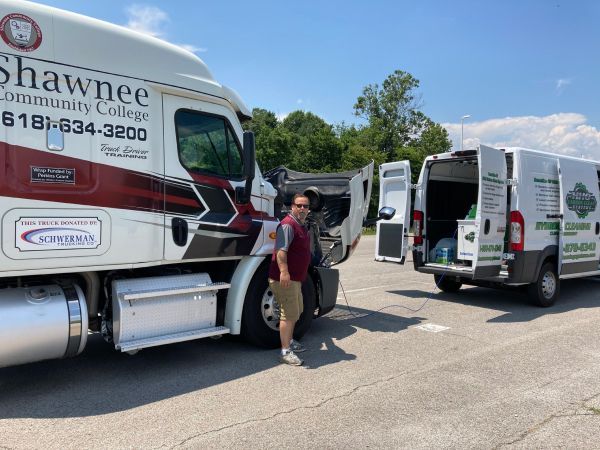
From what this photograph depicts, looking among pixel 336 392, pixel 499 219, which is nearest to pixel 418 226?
pixel 499 219

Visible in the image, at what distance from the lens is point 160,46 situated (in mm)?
4992

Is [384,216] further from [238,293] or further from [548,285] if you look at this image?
[548,285]

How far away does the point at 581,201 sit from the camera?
29.7 feet

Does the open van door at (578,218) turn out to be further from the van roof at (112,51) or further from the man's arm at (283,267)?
the van roof at (112,51)

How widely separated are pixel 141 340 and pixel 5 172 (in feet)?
6.08

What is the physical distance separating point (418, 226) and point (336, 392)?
17.1 ft

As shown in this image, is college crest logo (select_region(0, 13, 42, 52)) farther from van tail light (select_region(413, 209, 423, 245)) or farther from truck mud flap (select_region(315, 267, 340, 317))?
van tail light (select_region(413, 209, 423, 245))

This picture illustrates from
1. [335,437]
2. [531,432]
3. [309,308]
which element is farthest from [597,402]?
[309,308]

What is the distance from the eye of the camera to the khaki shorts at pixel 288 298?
211 inches

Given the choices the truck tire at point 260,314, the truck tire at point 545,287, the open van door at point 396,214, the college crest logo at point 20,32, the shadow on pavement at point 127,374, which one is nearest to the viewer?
the college crest logo at point 20,32

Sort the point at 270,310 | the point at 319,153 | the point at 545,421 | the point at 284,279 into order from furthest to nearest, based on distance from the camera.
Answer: the point at 319,153, the point at 270,310, the point at 284,279, the point at 545,421

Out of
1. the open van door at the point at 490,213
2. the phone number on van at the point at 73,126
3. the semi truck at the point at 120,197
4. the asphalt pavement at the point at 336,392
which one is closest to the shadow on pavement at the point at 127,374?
the asphalt pavement at the point at 336,392

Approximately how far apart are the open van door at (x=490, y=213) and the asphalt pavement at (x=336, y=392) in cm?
98

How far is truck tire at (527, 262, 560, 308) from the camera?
8.30 meters
